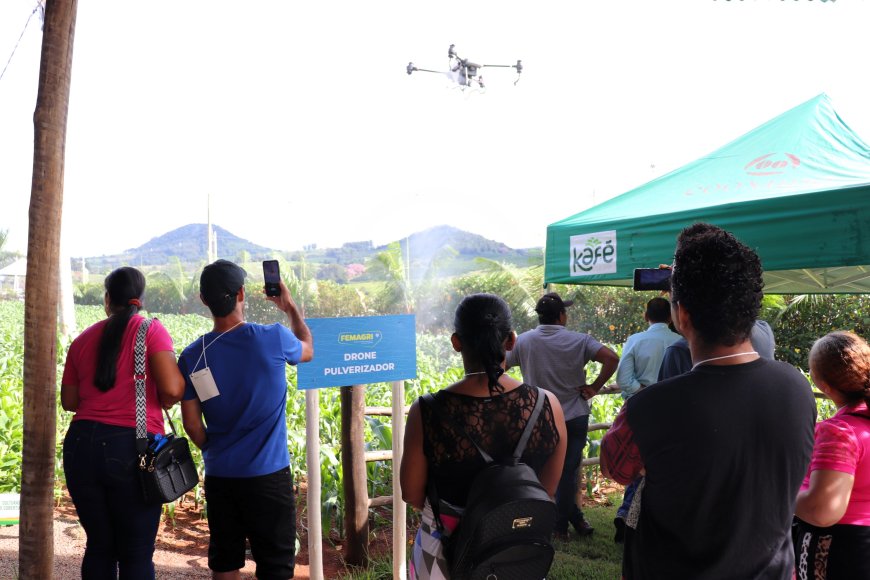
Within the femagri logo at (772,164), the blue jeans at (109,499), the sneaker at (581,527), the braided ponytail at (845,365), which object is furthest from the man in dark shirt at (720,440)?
the sneaker at (581,527)

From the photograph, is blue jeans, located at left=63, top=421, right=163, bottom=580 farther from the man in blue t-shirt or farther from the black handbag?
the man in blue t-shirt

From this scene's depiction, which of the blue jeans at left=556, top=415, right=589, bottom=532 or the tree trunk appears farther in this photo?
the blue jeans at left=556, top=415, right=589, bottom=532

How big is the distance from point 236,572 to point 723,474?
2437 millimetres

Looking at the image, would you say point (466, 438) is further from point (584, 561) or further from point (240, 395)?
point (584, 561)

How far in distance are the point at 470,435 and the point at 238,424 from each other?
4.46 ft

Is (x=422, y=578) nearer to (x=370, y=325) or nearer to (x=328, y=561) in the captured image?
(x=370, y=325)

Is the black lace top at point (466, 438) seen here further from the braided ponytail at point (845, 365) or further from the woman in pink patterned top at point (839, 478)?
the braided ponytail at point (845, 365)

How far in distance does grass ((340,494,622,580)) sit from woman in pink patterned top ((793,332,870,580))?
2.53 meters

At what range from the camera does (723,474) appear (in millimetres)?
1636

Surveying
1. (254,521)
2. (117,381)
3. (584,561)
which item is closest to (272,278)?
(117,381)

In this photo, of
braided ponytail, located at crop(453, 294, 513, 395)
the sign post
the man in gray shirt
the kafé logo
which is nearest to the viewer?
braided ponytail, located at crop(453, 294, 513, 395)

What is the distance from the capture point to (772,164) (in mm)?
4688

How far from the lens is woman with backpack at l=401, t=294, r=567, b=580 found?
2170 millimetres

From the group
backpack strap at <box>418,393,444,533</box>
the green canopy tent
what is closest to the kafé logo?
the green canopy tent
